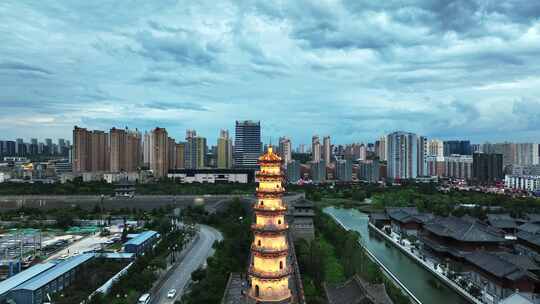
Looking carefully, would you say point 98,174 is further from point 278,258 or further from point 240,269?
point 278,258

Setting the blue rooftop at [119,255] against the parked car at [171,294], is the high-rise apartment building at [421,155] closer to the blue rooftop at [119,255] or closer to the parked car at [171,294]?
the blue rooftop at [119,255]

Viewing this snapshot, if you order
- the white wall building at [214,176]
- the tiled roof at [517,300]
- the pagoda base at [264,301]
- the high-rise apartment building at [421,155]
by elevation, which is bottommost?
the tiled roof at [517,300]

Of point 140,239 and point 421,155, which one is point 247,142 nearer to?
point 421,155

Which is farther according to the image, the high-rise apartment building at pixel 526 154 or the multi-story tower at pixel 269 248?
the high-rise apartment building at pixel 526 154

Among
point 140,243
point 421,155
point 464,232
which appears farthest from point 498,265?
point 421,155

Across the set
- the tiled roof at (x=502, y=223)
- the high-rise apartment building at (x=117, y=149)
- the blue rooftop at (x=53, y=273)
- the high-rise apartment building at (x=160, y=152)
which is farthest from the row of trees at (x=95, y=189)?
the blue rooftop at (x=53, y=273)

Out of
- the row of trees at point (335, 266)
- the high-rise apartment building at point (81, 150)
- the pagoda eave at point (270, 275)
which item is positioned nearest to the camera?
the pagoda eave at point (270, 275)

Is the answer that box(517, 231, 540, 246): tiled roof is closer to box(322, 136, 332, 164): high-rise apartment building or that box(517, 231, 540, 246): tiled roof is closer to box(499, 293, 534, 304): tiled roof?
box(499, 293, 534, 304): tiled roof

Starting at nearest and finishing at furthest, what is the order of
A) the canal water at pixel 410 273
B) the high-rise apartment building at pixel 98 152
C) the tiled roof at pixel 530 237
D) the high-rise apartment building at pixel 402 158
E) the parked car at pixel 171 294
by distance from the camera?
the parked car at pixel 171 294 → the canal water at pixel 410 273 → the tiled roof at pixel 530 237 → the high-rise apartment building at pixel 98 152 → the high-rise apartment building at pixel 402 158

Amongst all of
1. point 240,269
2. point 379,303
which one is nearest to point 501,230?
point 240,269
